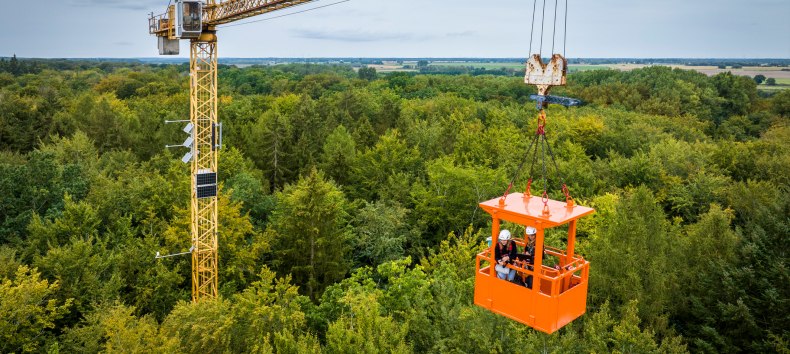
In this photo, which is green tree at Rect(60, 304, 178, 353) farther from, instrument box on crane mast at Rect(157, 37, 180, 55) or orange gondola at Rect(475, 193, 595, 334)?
instrument box on crane mast at Rect(157, 37, 180, 55)

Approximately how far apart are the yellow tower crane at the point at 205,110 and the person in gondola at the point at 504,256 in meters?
24.2

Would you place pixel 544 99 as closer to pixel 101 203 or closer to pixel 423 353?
pixel 423 353

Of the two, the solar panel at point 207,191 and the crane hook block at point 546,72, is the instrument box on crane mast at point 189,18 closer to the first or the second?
the solar panel at point 207,191

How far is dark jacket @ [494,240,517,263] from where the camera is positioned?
15.6m

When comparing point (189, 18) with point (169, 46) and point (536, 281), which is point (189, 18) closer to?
point (169, 46)

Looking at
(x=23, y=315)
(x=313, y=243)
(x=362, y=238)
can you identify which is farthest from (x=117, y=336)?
(x=362, y=238)

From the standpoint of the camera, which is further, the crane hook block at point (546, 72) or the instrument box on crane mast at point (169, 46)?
the instrument box on crane mast at point (169, 46)

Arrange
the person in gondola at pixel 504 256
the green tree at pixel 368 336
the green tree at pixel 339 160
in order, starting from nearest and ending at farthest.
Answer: the person in gondola at pixel 504 256 < the green tree at pixel 368 336 < the green tree at pixel 339 160

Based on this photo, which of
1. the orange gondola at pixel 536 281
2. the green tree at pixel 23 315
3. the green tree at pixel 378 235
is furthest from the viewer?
the green tree at pixel 378 235

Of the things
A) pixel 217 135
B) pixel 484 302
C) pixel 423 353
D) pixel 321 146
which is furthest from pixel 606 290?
pixel 321 146

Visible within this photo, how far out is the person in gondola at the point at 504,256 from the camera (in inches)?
603

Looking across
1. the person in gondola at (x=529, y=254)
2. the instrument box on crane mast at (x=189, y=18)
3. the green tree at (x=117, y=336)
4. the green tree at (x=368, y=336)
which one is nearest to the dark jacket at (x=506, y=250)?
the person in gondola at (x=529, y=254)

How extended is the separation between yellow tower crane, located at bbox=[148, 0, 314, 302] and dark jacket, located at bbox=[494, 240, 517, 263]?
951 inches

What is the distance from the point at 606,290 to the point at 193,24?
27716 millimetres
